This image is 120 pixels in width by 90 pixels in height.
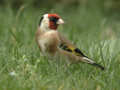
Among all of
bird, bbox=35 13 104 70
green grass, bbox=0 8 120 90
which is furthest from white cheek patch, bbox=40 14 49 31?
green grass, bbox=0 8 120 90

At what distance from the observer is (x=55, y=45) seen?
492 cm

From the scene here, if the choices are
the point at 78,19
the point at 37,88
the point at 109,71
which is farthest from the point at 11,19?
the point at 37,88

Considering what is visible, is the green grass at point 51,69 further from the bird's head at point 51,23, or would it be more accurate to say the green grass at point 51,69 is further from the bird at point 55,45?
the bird's head at point 51,23

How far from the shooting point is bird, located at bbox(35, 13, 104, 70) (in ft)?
16.1

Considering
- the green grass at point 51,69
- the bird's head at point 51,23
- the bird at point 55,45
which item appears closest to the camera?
the green grass at point 51,69

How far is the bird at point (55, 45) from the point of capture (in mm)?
4898

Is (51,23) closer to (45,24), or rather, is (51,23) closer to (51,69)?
(45,24)

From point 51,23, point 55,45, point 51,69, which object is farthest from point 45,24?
point 51,69

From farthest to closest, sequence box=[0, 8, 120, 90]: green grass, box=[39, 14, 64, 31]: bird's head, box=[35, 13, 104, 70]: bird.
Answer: box=[39, 14, 64, 31]: bird's head < box=[35, 13, 104, 70]: bird < box=[0, 8, 120, 90]: green grass

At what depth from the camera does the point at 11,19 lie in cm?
749

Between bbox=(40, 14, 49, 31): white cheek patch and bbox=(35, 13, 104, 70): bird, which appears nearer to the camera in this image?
bbox=(35, 13, 104, 70): bird

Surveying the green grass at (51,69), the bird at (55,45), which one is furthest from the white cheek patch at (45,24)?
the green grass at (51,69)

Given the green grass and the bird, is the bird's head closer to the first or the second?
the bird

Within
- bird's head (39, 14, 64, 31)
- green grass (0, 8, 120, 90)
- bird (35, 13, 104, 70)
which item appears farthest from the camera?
bird's head (39, 14, 64, 31)
